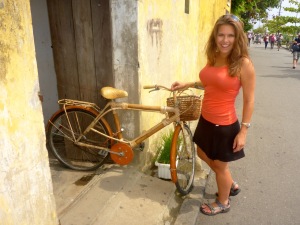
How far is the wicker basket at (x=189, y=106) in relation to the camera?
10.4 ft

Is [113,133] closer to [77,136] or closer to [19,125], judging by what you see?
[77,136]

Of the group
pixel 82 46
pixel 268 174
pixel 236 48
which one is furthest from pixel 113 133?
pixel 268 174

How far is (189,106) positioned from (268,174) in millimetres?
1848

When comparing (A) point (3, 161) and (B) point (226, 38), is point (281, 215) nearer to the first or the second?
(B) point (226, 38)

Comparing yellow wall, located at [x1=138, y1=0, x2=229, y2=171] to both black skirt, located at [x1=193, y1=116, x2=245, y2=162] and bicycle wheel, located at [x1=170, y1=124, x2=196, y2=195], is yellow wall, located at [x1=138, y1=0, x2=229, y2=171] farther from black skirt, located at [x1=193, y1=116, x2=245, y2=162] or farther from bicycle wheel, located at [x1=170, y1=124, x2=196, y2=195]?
black skirt, located at [x1=193, y1=116, x2=245, y2=162]

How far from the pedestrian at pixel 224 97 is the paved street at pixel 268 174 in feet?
1.11

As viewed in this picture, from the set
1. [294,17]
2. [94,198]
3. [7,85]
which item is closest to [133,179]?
[94,198]

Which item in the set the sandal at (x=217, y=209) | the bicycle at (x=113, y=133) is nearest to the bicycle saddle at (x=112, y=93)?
the bicycle at (x=113, y=133)

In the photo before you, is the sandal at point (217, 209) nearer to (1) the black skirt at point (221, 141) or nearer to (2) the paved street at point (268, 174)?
(2) the paved street at point (268, 174)

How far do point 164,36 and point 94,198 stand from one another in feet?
8.03

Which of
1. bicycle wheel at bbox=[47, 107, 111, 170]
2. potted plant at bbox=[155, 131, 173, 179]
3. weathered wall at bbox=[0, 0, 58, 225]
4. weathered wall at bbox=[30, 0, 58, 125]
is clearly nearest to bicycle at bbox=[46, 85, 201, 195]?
bicycle wheel at bbox=[47, 107, 111, 170]

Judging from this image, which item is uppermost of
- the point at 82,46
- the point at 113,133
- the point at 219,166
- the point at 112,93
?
the point at 82,46

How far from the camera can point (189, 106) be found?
3.19 m

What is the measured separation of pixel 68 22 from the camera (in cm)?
357
